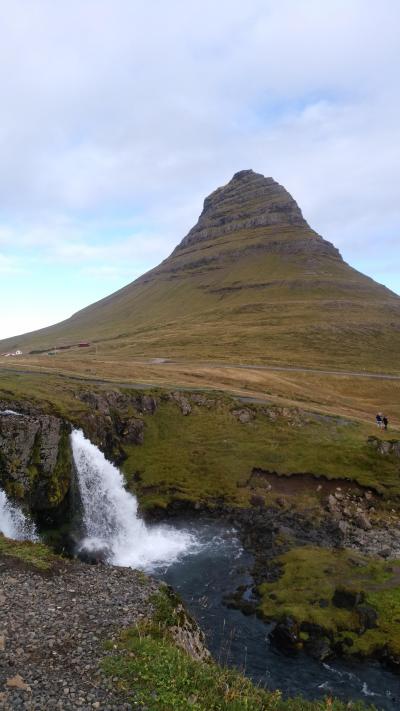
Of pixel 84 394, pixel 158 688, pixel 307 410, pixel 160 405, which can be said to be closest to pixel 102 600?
pixel 158 688

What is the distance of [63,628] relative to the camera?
22.8 m

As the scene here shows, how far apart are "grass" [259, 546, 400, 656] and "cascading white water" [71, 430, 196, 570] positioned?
1021 centimetres

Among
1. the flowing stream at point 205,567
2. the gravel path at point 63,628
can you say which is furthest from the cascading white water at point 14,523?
the gravel path at point 63,628

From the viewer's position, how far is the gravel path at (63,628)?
711 inches

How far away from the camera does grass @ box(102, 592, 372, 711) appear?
58.7ft

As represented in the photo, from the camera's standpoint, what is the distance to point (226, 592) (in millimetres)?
37250

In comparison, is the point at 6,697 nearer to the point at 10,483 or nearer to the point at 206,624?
the point at 206,624

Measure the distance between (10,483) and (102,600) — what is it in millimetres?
19369

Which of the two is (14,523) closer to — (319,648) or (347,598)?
(319,648)

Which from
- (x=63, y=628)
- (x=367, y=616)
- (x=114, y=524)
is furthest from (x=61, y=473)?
(x=367, y=616)

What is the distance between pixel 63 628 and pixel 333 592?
22310 millimetres

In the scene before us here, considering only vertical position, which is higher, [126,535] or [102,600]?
[102,600]

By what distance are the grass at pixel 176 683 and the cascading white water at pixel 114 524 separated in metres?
20.9

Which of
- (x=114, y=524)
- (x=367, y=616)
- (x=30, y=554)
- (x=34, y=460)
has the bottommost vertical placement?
(x=367, y=616)
